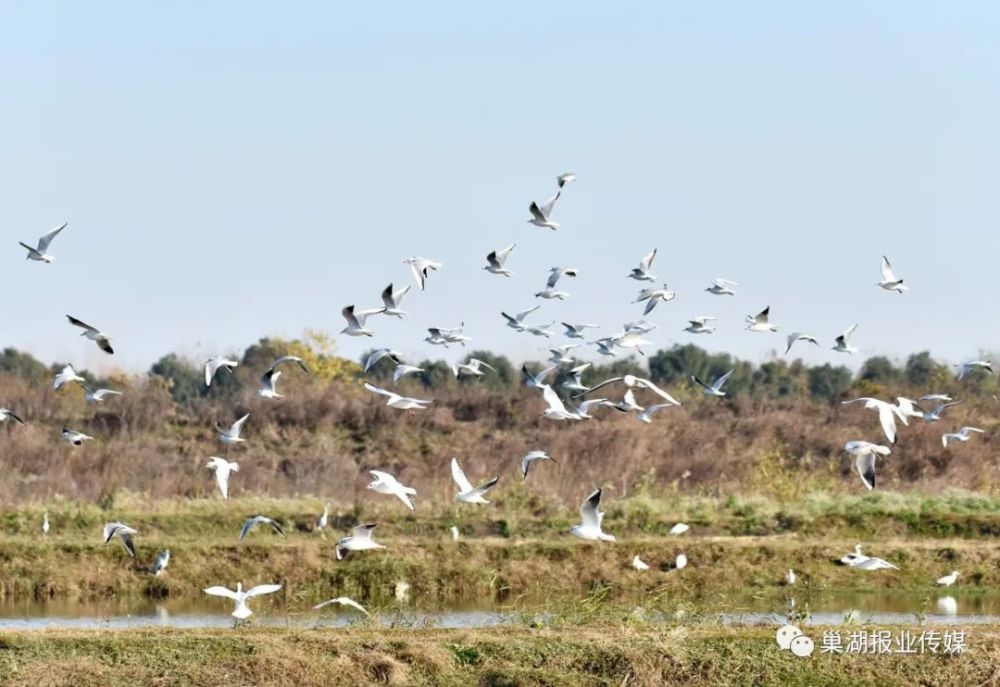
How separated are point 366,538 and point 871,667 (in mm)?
5075

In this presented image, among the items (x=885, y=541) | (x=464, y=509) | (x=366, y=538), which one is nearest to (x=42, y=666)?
(x=366, y=538)

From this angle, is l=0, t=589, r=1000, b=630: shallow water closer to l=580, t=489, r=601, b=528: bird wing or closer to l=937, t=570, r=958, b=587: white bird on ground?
l=937, t=570, r=958, b=587: white bird on ground

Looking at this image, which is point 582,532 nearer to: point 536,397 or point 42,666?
point 42,666

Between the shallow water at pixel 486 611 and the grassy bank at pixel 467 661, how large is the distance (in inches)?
51.2

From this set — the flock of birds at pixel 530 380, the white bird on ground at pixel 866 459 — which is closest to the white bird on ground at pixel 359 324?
the flock of birds at pixel 530 380

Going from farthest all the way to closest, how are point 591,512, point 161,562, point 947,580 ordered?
1. point 947,580
2. point 161,562
3. point 591,512

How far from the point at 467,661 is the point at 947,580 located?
7.60 meters

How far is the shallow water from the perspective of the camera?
1502cm

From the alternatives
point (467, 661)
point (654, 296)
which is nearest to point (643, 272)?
point (654, 296)

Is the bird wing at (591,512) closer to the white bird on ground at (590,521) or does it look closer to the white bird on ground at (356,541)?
the white bird on ground at (590,521)

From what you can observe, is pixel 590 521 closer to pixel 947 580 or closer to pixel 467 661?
pixel 467 661

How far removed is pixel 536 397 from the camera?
121 ft

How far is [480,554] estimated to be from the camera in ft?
62.7

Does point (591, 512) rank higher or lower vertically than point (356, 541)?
higher
